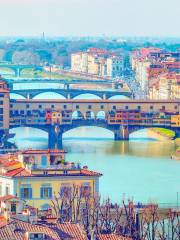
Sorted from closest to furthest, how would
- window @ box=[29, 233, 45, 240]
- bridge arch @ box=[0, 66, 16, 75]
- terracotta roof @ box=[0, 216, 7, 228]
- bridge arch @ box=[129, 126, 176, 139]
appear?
window @ box=[29, 233, 45, 240]
terracotta roof @ box=[0, 216, 7, 228]
bridge arch @ box=[129, 126, 176, 139]
bridge arch @ box=[0, 66, 16, 75]

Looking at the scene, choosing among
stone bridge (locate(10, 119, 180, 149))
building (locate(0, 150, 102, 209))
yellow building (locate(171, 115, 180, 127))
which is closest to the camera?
building (locate(0, 150, 102, 209))

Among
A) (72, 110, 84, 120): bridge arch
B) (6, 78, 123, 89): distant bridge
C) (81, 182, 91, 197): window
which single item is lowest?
(6, 78, 123, 89): distant bridge

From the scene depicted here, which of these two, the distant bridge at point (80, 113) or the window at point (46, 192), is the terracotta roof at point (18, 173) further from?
the distant bridge at point (80, 113)

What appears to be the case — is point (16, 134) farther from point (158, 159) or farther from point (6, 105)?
point (158, 159)

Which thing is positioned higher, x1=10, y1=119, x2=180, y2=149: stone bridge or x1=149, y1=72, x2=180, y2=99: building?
x1=10, y1=119, x2=180, y2=149: stone bridge

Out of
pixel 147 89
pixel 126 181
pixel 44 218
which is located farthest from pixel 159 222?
pixel 147 89

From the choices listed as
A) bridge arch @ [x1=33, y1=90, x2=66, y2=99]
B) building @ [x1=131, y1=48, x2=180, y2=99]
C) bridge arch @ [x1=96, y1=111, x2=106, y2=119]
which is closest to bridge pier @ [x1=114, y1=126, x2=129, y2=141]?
bridge arch @ [x1=96, y1=111, x2=106, y2=119]

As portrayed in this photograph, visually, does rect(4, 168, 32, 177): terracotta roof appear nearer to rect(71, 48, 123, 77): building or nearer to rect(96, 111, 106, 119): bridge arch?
rect(96, 111, 106, 119): bridge arch
